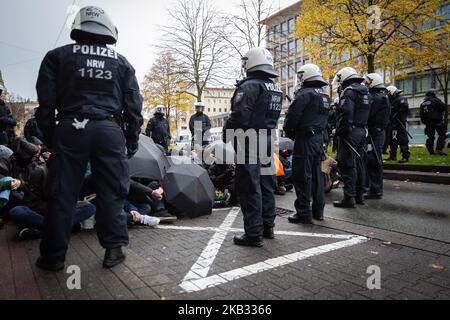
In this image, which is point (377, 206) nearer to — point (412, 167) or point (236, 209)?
point (236, 209)

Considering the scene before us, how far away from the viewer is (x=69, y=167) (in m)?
2.96

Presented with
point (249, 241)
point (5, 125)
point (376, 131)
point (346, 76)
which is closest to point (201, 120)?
point (5, 125)

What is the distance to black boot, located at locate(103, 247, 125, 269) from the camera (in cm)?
310

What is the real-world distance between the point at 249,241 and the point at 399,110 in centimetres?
778

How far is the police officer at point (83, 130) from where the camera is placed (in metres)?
2.95

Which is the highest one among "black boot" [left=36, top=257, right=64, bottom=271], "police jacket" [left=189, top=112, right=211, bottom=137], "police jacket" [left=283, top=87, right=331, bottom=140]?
"police jacket" [left=189, top=112, right=211, bottom=137]

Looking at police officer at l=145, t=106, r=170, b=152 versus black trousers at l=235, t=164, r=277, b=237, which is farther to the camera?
police officer at l=145, t=106, r=170, b=152

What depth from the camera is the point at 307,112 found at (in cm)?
476

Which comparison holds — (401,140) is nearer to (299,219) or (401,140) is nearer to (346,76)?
(346,76)

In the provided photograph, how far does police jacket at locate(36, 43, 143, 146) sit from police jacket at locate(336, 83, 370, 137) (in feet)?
12.9

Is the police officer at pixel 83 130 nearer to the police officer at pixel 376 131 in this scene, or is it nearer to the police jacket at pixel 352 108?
the police jacket at pixel 352 108

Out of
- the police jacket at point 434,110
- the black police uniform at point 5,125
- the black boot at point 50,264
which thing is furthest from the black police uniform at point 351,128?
the black police uniform at point 5,125

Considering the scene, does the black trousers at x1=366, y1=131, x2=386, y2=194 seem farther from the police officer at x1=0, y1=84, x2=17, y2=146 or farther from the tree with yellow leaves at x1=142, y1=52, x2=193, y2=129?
the tree with yellow leaves at x1=142, y1=52, x2=193, y2=129

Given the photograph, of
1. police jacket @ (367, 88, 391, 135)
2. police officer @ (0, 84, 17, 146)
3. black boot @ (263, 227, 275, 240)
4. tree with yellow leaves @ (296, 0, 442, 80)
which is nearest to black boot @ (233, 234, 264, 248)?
black boot @ (263, 227, 275, 240)
